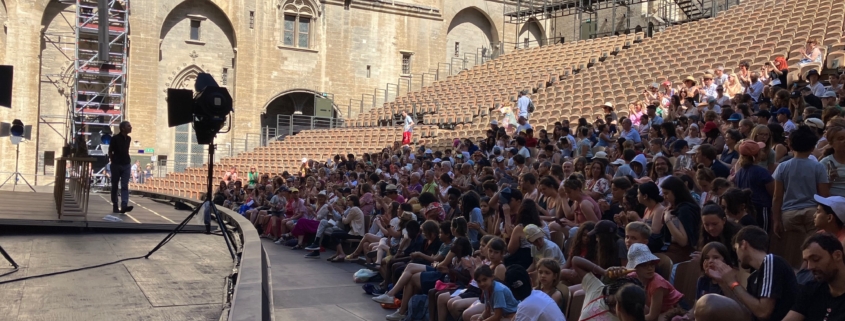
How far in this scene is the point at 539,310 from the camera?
4.51m

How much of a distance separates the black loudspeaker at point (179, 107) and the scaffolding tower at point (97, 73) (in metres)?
19.5

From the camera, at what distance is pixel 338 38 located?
95.0ft

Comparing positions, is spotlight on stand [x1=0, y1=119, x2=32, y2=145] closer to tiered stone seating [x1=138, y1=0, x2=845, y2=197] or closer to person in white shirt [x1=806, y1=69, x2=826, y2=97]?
tiered stone seating [x1=138, y1=0, x2=845, y2=197]

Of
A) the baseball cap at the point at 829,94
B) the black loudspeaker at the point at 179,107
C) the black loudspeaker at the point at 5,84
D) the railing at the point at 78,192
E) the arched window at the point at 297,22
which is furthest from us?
the arched window at the point at 297,22

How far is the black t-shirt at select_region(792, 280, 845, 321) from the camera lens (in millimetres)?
3258

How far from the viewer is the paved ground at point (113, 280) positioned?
440 cm

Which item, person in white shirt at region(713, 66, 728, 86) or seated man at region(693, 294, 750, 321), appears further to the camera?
person in white shirt at region(713, 66, 728, 86)

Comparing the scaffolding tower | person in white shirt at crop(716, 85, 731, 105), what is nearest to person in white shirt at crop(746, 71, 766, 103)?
person in white shirt at crop(716, 85, 731, 105)

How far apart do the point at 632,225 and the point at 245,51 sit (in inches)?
953

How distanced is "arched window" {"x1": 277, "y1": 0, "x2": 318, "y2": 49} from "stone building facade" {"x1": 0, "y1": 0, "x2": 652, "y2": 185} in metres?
0.04

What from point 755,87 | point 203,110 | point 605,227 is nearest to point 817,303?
point 605,227

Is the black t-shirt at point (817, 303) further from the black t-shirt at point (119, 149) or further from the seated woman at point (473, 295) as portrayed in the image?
the black t-shirt at point (119, 149)

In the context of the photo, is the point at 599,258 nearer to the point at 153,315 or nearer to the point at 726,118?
the point at 153,315

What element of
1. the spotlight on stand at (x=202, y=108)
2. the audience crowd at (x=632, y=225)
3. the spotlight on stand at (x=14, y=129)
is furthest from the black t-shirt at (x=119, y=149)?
the spotlight on stand at (x=14, y=129)
